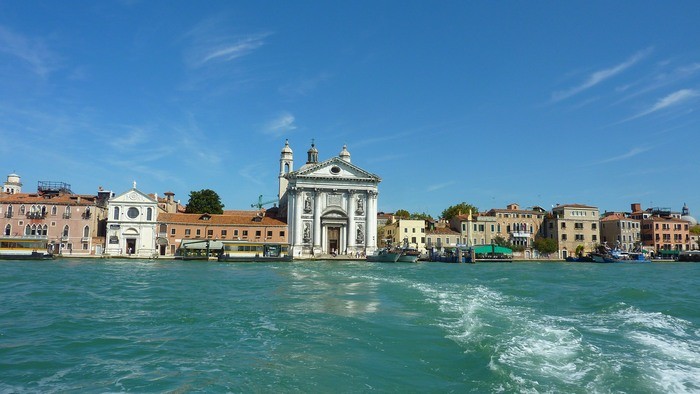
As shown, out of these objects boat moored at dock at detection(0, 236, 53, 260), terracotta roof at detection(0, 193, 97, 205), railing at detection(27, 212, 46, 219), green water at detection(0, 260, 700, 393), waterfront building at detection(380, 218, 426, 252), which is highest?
terracotta roof at detection(0, 193, 97, 205)

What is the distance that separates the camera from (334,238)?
54906 mm

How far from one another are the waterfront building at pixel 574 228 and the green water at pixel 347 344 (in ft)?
159

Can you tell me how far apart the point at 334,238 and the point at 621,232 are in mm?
35926

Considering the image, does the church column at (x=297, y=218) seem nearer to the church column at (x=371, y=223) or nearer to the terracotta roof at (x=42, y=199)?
the church column at (x=371, y=223)

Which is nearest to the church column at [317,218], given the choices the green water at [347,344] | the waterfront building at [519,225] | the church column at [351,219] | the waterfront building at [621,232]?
the church column at [351,219]

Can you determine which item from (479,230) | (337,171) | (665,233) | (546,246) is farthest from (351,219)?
(665,233)

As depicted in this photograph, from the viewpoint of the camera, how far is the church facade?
52875mm

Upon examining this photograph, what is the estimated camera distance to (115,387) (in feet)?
20.6

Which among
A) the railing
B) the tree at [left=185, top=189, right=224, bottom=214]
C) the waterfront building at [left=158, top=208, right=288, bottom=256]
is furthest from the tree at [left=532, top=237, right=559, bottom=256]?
the railing

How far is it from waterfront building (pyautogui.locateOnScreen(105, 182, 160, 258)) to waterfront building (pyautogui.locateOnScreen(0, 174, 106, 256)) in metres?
1.64

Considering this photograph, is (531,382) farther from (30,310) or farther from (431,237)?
(431,237)

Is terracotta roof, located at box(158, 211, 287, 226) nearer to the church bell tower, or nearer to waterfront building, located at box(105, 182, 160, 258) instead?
waterfront building, located at box(105, 182, 160, 258)

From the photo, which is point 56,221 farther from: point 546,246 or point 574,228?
point 574,228

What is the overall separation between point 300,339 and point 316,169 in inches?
1780
